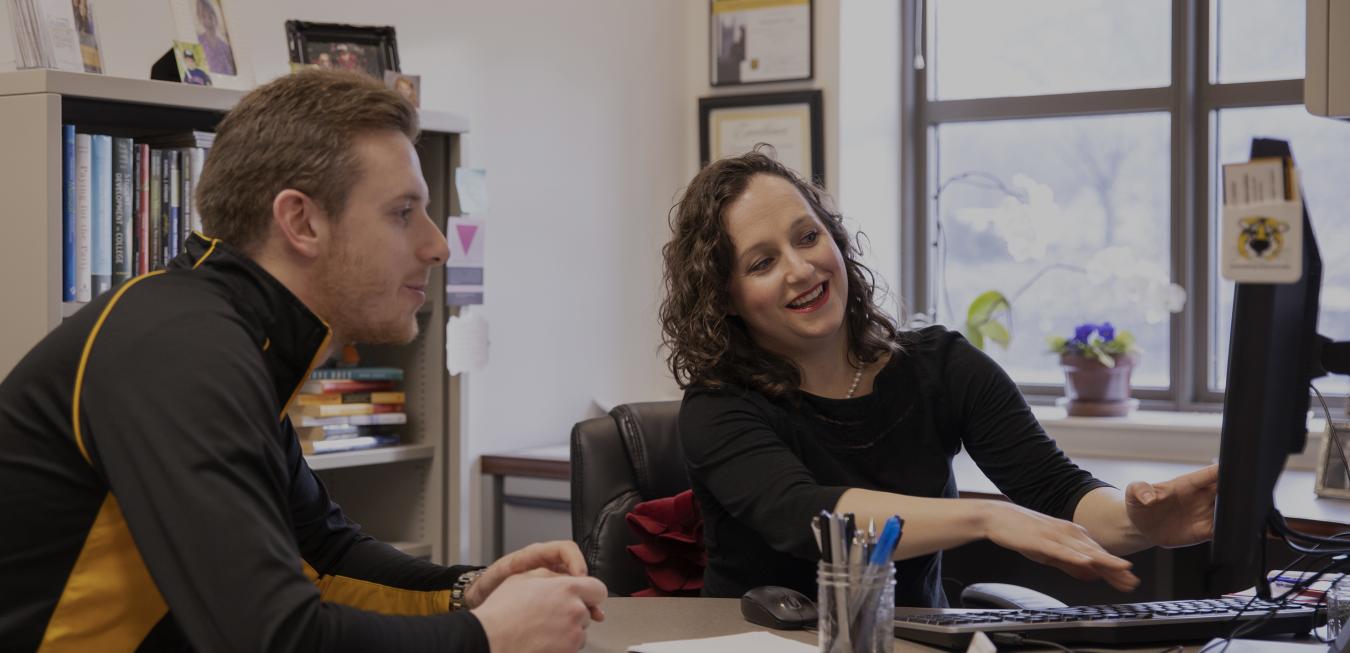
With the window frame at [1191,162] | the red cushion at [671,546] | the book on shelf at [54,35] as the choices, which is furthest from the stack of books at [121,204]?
the window frame at [1191,162]

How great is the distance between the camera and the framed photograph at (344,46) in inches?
101

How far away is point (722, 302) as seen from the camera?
6.10 feet

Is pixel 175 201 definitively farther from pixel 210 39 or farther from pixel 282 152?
pixel 282 152

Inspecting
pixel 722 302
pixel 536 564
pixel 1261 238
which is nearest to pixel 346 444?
pixel 722 302

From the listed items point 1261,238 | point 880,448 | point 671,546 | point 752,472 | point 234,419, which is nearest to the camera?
point 1261,238

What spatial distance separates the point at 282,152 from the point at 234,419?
1.00 feet

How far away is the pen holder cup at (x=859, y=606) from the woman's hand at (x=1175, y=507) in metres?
0.52

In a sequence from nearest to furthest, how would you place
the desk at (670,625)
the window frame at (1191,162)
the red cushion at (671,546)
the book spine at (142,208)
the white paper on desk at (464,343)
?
the desk at (670,625) → the red cushion at (671,546) → the book spine at (142,208) → the white paper on desk at (464,343) → the window frame at (1191,162)

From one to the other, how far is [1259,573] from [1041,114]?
2.83 m

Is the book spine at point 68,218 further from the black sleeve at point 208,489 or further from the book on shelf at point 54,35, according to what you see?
the black sleeve at point 208,489

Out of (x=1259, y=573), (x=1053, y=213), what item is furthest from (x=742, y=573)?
(x=1053, y=213)

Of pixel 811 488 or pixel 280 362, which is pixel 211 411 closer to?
pixel 280 362

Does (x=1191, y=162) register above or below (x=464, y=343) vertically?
above

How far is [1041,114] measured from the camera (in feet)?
12.5
